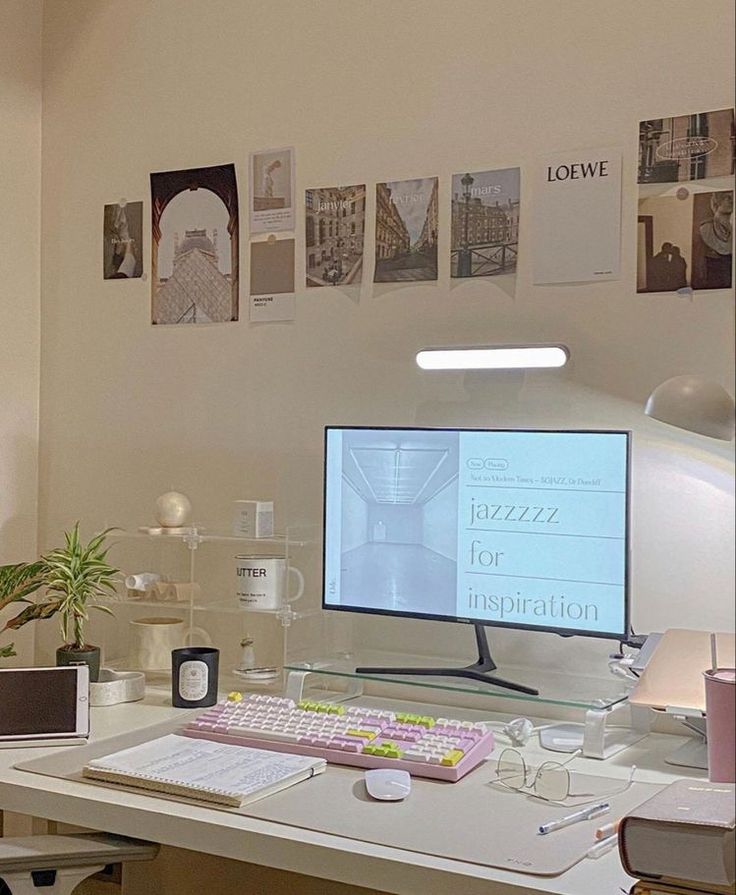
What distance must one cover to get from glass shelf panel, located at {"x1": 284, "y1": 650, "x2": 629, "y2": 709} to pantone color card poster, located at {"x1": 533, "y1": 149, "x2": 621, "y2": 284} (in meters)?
0.66

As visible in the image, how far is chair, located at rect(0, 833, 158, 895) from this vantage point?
4.90 feet

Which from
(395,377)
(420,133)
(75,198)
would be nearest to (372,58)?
(420,133)

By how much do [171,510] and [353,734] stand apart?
0.72m

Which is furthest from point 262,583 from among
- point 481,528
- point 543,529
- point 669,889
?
point 669,889

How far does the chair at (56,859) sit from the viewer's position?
1.49 metres

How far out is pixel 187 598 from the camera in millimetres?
2246

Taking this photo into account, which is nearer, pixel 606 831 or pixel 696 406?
pixel 696 406

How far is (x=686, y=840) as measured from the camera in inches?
42.8

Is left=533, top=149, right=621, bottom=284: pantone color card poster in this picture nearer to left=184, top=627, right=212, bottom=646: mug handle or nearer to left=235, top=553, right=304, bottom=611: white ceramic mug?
left=235, top=553, right=304, bottom=611: white ceramic mug

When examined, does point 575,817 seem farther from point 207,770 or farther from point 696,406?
point 696,406

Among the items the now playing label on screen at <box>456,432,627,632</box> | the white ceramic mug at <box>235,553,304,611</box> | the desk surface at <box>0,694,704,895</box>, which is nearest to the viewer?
the desk surface at <box>0,694,704,895</box>

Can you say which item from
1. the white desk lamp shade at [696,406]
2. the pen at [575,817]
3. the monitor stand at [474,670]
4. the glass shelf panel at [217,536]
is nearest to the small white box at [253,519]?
the glass shelf panel at [217,536]

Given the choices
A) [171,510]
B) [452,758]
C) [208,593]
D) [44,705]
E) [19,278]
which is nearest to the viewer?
[452,758]

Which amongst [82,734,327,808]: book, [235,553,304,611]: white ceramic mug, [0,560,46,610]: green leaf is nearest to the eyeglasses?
[82,734,327,808]: book
